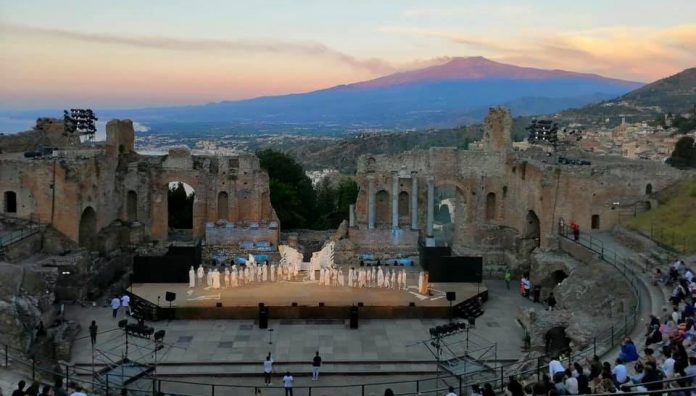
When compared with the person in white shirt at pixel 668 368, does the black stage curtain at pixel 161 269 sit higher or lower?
lower

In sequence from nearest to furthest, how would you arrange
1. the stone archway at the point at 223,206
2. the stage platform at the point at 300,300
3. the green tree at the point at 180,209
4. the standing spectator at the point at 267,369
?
the standing spectator at the point at 267,369
the stage platform at the point at 300,300
the stone archway at the point at 223,206
the green tree at the point at 180,209

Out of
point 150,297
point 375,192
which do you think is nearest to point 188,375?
point 150,297

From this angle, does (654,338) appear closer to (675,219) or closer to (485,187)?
(675,219)

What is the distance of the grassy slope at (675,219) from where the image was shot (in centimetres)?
2903

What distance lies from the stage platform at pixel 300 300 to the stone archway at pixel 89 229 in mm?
4947

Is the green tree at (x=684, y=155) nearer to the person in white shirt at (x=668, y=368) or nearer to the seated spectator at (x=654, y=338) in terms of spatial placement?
the seated spectator at (x=654, y=338)

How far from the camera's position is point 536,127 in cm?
4247

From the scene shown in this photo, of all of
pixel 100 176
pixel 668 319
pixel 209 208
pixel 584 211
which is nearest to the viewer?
pixel 668 319

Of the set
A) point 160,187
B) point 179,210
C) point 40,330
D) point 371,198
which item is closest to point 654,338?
point 40,330

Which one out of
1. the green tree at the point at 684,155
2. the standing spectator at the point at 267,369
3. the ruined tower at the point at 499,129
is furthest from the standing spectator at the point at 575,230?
the green tree at the point at 684,155

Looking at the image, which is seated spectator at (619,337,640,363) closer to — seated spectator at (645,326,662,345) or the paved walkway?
seated spectator at (645,326,662,345)

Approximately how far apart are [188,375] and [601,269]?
16866 millimetres

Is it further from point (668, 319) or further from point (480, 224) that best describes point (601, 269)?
point (480, 224)

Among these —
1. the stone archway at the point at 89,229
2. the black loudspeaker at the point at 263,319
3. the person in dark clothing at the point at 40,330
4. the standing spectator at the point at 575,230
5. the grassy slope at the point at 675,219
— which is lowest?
the black loudspeaker at the point at 263,319
